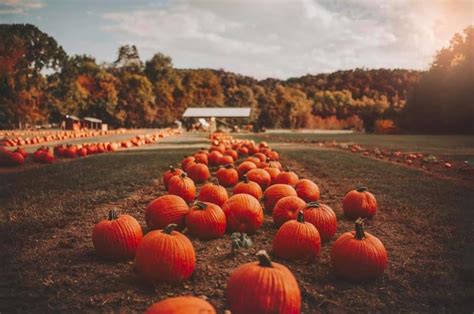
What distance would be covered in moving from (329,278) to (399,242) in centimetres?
121

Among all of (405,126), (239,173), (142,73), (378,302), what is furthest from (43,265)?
(142,73)

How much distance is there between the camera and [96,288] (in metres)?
2.62

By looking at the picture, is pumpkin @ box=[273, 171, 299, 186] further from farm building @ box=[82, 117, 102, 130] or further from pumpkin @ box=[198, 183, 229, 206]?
farm building @ box=[82, 117, 102, 130]

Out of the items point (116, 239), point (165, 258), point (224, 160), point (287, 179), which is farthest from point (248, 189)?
point (224, 160)

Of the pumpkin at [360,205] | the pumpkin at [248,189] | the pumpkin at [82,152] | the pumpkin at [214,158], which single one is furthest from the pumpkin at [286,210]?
the pumpkin at [82,152]

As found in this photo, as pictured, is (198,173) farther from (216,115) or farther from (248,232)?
(216,115)

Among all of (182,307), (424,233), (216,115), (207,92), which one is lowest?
(424,233)

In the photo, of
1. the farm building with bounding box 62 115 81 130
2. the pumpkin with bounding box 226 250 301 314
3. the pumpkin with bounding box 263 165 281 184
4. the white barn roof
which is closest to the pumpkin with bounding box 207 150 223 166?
the pumpkin with bounding box 263 165 281 184

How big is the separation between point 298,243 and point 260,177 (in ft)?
9.86

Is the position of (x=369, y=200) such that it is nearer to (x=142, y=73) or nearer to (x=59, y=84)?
(x=59, y=84)

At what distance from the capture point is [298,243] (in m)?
3.22

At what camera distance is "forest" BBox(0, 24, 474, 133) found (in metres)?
30.9

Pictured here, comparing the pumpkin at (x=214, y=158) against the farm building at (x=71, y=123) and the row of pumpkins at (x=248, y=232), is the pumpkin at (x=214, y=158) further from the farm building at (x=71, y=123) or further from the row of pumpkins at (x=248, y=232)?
the farm building at (x=71, y=123)

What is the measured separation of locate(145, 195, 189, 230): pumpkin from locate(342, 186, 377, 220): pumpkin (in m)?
2.04
